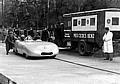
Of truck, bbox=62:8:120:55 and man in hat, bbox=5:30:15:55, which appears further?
man in hat, bbox=5:30:15:55

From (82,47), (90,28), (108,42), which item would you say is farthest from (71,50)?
(108,42)

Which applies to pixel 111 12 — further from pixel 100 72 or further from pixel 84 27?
pixel 100 72

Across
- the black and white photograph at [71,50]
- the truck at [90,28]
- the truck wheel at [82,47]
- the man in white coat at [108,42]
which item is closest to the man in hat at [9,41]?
the black and white photograph at [71,50]

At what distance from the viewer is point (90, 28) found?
1616 cm

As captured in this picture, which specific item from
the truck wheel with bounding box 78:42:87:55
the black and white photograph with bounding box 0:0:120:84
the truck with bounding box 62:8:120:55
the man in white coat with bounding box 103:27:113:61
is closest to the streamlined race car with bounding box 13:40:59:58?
the black and white photograph with bounding box 0:0:120:84

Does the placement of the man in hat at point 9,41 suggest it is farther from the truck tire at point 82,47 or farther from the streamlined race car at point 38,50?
the truck tire at point 82,47

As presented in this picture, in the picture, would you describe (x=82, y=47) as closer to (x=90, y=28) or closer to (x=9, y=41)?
(x=90, y=28)

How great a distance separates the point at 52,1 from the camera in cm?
2881

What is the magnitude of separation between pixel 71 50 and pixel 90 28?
14.4ft

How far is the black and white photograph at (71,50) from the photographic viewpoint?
10078 millimetres

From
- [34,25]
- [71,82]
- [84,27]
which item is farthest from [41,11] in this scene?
[71,82]

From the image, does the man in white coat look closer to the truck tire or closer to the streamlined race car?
the truck tire

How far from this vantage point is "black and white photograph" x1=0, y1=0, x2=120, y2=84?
10078mm

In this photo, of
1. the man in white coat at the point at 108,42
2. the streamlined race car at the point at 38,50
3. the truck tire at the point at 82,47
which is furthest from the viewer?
the truck tire at the point at 82,47
